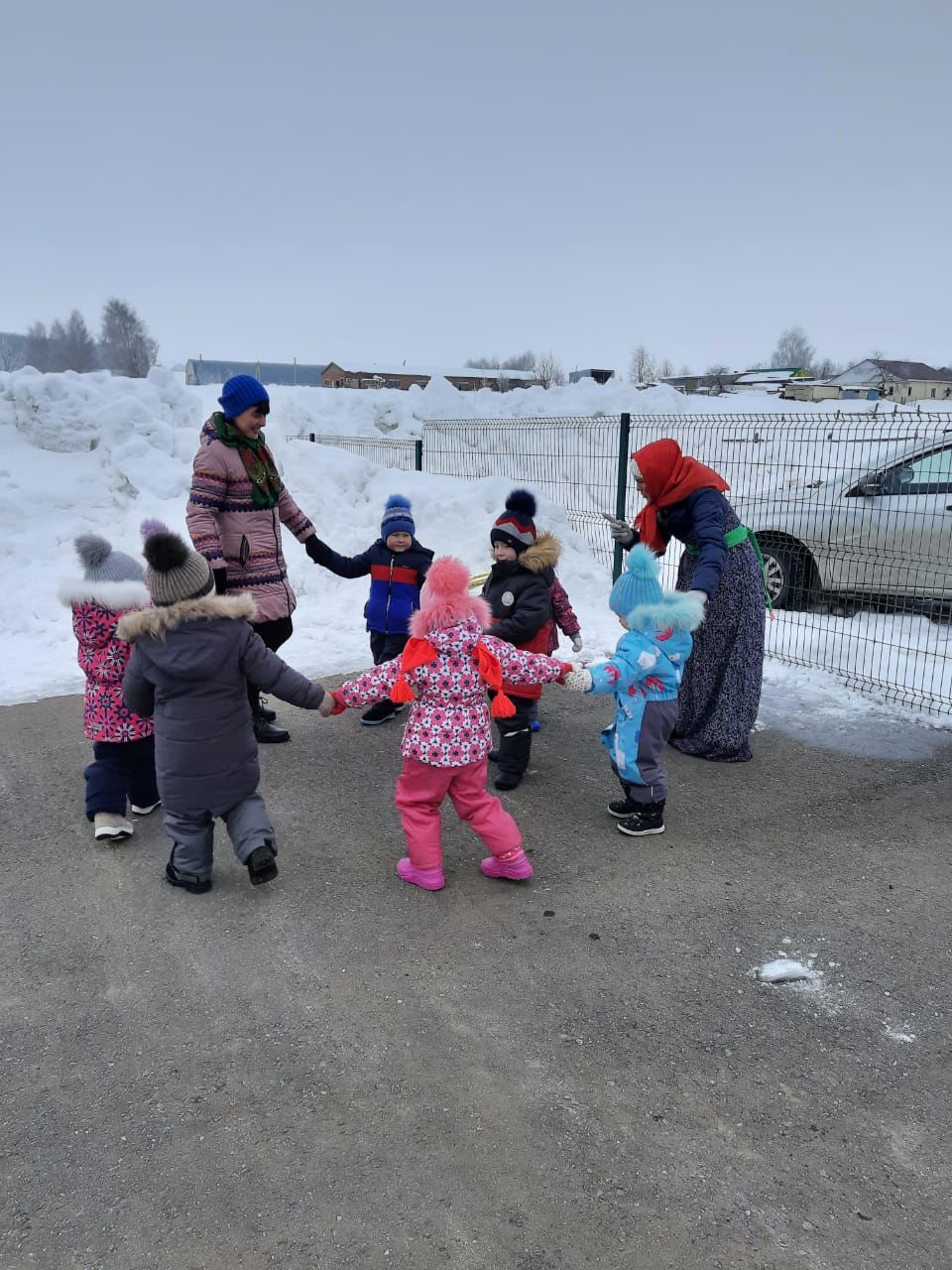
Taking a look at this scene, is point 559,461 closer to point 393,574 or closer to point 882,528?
point 882,528

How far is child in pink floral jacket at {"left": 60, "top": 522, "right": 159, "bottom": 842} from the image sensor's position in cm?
391

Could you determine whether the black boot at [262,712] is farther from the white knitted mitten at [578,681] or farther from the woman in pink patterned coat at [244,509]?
the white knitted mitten at [578,681]

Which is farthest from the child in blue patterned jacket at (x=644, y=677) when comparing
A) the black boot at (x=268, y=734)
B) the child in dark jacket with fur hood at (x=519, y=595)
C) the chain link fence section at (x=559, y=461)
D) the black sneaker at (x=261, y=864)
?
the chain link fence section at (x=559, y=461)

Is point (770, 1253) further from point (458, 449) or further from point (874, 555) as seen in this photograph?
point (458, 449)

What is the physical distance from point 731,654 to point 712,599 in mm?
330

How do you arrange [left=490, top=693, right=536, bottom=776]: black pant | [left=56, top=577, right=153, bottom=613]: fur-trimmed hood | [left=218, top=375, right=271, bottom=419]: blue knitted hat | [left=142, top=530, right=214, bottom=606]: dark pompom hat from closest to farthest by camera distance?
1. [left=142, top=530, right=214, bottom=606]: dark pompom hat
2. [left=56, top=577, right=153, bottom=613]: fur-trimmed hood
3. [left=218, top=375, right=271, bottom=419]: blue knitted hat
4. [left=490, top=693, right=536, bottom=776]: black pant

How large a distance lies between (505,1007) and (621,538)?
9.37 ft

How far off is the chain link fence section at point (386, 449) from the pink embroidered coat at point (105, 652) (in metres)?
7.92

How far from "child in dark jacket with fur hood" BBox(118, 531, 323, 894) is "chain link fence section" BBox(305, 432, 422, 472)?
328 inches

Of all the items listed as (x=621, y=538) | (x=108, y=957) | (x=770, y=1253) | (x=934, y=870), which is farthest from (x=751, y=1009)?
(x=621, y=538)

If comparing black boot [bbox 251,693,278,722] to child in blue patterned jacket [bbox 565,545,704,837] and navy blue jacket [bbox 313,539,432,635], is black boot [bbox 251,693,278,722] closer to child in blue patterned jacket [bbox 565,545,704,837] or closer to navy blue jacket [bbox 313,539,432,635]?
navy blue jacket [bbox 313,539,432,635]

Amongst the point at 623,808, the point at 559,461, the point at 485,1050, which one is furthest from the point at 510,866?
the point at 559,461

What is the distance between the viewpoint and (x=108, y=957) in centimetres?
322

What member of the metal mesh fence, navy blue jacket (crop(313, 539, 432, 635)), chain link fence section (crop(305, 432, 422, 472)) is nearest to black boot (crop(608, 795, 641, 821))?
navy blue jacket (crop(313, 539, 432, 635))
